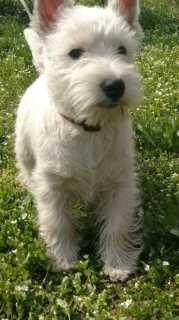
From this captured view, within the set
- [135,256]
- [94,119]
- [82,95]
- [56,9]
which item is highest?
[56,9]

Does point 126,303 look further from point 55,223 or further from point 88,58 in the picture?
point 88,58

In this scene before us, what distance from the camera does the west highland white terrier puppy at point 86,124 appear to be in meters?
2.81

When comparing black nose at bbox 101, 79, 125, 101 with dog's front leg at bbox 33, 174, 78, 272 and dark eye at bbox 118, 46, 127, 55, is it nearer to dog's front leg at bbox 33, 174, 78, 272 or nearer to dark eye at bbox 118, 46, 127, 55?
dark eye at bbox 118, 46, 127, 55

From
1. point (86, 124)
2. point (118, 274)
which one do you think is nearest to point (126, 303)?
point (118, 274)


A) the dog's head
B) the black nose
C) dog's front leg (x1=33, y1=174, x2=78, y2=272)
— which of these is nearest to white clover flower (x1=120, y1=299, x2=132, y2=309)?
dog's front leg (x1=33, y1=174, x2=78, y2=272)

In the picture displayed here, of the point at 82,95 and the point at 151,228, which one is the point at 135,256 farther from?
the point at 82,95

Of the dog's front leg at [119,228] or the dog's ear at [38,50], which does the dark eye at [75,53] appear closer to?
the dog's ear at [38,50]

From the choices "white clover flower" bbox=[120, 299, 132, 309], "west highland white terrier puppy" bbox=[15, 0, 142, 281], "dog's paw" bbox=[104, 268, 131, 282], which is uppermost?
"west highland white terrier puppy" bbox=[15, 0, 142, 281]

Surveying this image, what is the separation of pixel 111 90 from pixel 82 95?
18cm

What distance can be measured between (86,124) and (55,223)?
0.84 metres

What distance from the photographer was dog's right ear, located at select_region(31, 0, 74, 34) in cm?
316

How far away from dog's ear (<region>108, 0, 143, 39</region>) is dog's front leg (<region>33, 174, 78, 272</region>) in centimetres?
131

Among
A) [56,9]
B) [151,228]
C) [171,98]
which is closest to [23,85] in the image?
[171,98]

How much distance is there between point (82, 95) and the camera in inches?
108
